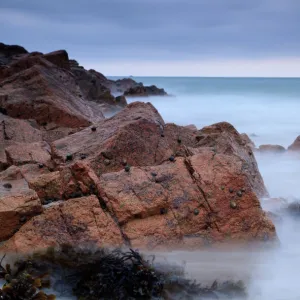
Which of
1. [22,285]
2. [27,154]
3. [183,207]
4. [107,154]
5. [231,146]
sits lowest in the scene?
[22,285]

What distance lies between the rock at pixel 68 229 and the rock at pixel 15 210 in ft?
0.29

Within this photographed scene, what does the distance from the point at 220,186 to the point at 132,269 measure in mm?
1565

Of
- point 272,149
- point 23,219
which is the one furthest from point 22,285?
point 272,149

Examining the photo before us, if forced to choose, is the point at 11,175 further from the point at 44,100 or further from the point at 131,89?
the point at 131,89

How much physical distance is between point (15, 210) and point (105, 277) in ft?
4.00

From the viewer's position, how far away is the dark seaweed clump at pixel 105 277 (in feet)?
13.3

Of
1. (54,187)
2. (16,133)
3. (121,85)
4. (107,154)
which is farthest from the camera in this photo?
(121,85)

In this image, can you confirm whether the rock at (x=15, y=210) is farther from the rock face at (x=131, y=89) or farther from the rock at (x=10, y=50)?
the rock face at (x=131, y=89)

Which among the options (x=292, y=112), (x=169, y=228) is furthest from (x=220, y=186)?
(x=292, y=112)

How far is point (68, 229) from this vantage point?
4.52 meters

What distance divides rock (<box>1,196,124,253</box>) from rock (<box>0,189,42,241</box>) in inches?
3.5

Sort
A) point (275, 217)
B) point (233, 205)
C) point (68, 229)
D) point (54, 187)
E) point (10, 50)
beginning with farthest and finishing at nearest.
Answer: point (10, 50)
point (275, 217)
point (54, 187)
point (233, 205)
point (68, 229)

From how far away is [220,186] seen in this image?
16.8 feet

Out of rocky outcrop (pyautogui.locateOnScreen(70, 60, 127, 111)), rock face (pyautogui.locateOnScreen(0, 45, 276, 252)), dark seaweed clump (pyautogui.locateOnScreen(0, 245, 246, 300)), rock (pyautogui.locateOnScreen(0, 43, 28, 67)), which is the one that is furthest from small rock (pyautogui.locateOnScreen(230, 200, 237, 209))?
rock (pyautogui.locateOnScreen(0, 43, 28, 67))
